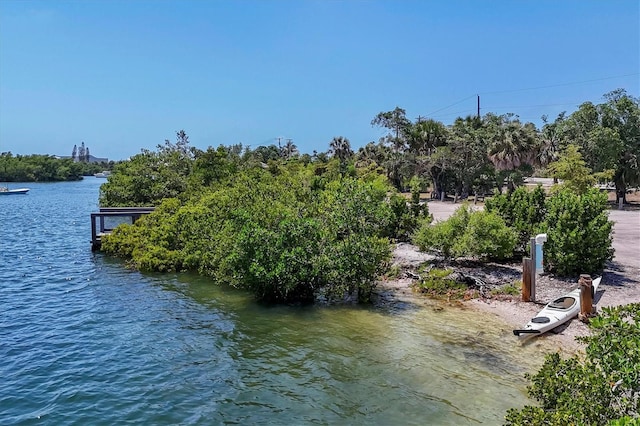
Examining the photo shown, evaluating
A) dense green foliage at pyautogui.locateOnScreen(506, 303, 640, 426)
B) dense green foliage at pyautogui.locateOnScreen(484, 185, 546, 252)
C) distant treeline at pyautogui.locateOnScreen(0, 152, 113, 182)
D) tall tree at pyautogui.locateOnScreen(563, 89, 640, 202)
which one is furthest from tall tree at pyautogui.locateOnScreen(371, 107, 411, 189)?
distant treeline at pyautogui.locateOnScreen(0, 152, 113, 182)

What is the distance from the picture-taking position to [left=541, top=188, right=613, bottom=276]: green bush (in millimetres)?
16031

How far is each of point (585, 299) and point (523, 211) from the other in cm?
713

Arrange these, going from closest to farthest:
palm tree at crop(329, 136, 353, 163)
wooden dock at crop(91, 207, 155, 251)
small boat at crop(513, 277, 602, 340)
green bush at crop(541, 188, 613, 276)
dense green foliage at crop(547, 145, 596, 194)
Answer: small boat at crop(513, 277, 602, 340) → green bush at crop(541, 188, 613, 276) → wooden dock at crop(91, 207, 155, 251) → dense green foliage at crop(547, 145, 596, 194) → palm tree at crop(329, 136, 353, 163)

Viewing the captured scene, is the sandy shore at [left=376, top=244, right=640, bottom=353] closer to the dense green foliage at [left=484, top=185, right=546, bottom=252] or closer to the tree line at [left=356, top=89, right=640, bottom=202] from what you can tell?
the dense green foliage at [left=484, top=185, right=546, bottom=252]

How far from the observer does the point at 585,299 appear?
507 inches

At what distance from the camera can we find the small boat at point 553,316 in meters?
12.2

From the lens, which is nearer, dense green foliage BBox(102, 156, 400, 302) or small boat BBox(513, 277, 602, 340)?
small boat BBox(513, 277, 602, 340)

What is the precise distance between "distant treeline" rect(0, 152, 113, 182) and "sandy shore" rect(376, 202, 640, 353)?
129956 mm

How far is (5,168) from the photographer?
399 feet

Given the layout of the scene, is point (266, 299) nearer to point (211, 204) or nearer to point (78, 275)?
point (211, 204)

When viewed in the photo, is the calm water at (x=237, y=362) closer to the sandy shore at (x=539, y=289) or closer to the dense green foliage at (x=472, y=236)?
the sandy shore at (x=539, y=289)

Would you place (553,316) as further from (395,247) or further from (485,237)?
(395,247)

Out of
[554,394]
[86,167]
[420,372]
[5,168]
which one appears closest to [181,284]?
[420,372]

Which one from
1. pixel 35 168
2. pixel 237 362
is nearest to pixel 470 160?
pixel 237 362
